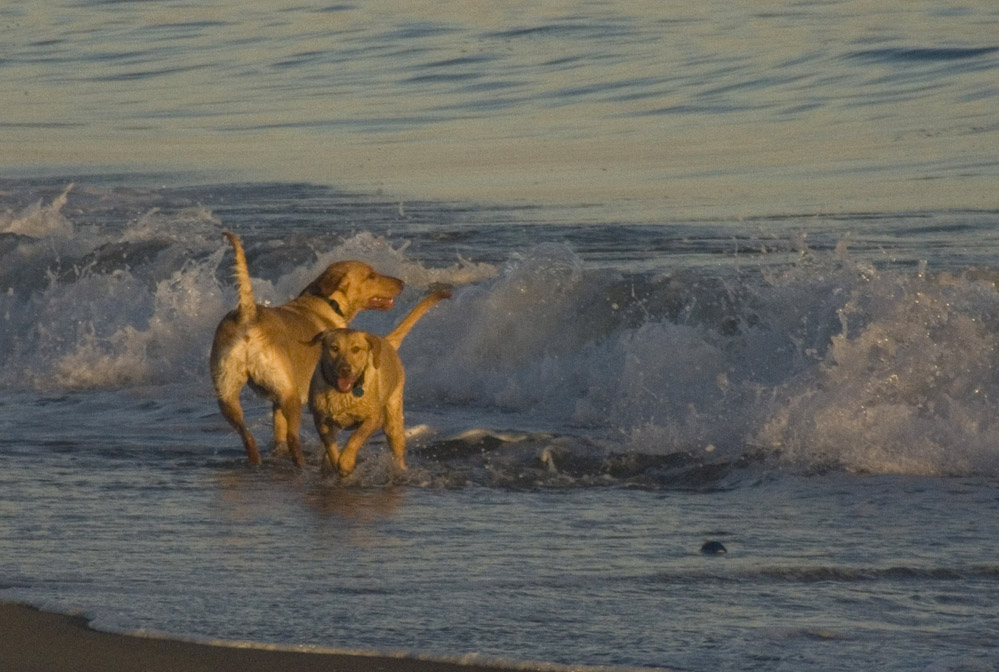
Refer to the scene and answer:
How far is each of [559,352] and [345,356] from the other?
3408 mm

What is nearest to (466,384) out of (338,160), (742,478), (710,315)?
(710,315)

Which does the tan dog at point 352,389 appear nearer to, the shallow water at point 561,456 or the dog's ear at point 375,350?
the dog's ear at point 375,350

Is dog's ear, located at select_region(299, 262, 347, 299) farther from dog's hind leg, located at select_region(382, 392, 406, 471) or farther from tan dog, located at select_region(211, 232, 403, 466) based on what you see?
Result: dog's hind leg, located at select_region(382, 392, 406, 471)

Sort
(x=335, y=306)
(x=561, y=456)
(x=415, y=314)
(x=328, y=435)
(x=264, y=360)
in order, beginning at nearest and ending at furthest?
(x=328, y=435) → (x=264, y=360) → (x=561, y=456) → (x=415, y=314) → (x=335, y=306)

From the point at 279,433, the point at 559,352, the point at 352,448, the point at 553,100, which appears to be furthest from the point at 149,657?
the point at 553,100

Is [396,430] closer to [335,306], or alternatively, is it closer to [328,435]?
[328,435]

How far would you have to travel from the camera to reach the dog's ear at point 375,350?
831 centimetres

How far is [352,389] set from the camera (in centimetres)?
828

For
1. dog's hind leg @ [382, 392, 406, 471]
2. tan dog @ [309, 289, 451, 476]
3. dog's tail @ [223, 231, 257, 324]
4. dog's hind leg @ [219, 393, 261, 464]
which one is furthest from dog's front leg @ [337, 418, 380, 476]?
dog's tail @ [223, 231, 257, 324]

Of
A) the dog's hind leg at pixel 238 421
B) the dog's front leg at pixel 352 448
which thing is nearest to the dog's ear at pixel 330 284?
the dog's hind leg at pixel 238 421

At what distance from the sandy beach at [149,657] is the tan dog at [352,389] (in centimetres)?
292

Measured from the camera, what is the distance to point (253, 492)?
8016 millimetres

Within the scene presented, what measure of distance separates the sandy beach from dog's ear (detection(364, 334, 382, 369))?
3.04 m

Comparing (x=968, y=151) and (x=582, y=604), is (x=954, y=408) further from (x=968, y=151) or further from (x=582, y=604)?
(x=968, y=151)
